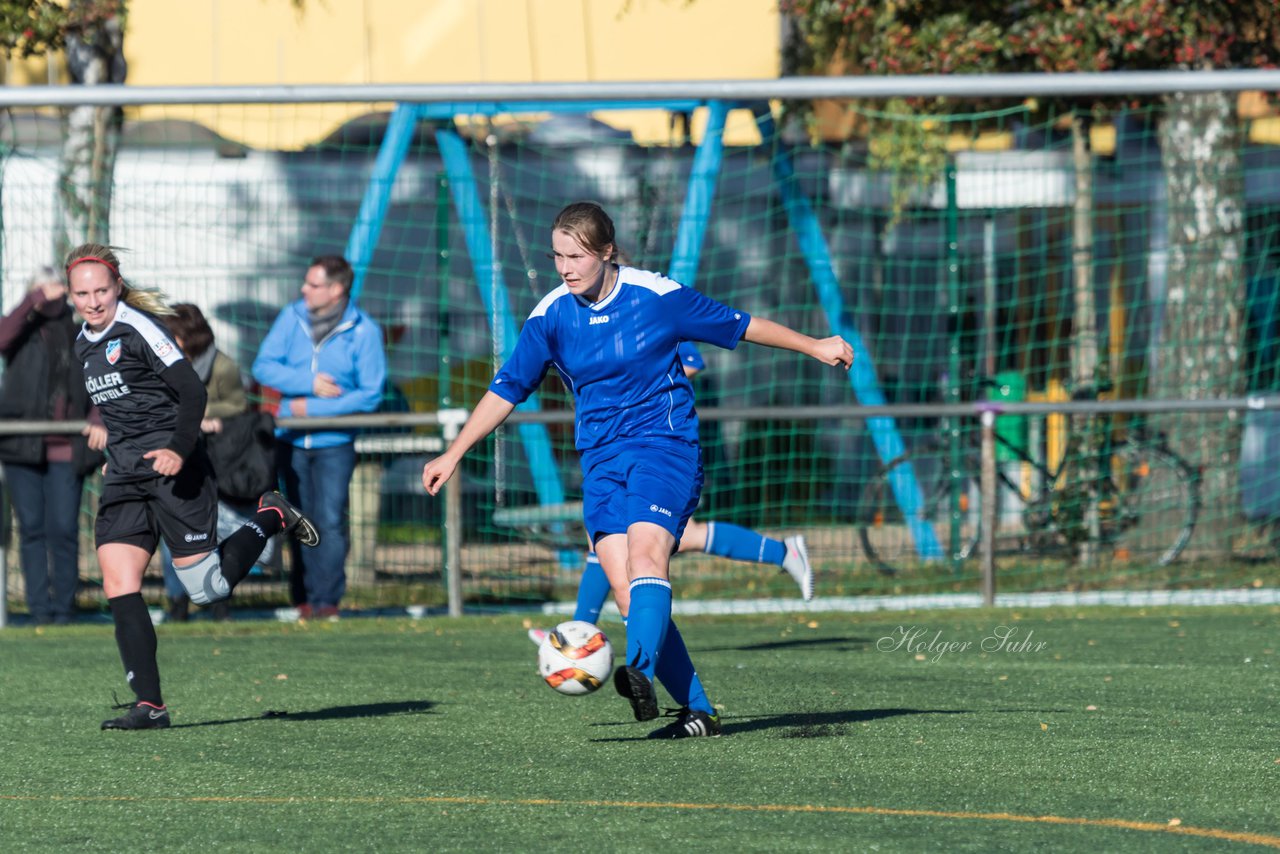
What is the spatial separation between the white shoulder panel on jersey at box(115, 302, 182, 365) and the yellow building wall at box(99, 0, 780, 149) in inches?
395

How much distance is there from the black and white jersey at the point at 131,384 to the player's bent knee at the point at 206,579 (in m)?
0.35

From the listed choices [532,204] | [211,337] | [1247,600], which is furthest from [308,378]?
[1247,600]

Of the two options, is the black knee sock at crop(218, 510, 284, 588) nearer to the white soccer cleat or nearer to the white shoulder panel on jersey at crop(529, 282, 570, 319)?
the white shoulder panel on jersey at crop(529, 282, 570, 319)

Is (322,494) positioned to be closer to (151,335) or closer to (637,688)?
(151,335)

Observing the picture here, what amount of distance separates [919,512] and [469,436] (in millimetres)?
6106

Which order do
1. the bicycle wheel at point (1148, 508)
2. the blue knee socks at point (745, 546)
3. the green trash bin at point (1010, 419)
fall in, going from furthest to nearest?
the green trash bin at point (1010, 419), the bicycle wheel at point (1148, 508), the blue knee socks at point (745, 546)

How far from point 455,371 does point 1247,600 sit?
474 centimetres

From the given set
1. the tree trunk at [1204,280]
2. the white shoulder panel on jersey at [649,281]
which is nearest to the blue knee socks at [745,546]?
the white shoulder panel on jersey at [649,281]

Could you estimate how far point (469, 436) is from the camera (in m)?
6.19

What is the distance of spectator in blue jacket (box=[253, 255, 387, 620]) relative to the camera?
34.8 feet

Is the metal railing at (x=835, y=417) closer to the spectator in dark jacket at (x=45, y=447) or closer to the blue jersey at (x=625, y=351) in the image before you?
the spectator in dark jacket at (x=45, y=447)

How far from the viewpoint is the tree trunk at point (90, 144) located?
11508mm

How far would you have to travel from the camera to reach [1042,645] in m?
9.19

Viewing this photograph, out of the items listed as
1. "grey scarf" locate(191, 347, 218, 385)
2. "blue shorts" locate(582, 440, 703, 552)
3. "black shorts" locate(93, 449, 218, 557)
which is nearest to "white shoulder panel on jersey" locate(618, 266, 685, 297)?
"blue shorts" locate(582, 440, 703, 552)
